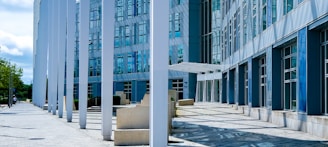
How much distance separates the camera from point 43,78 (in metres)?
43.7

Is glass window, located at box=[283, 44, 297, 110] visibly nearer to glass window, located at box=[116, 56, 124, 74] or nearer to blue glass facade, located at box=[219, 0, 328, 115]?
blue glass facade, located at box=[219, 0, 328, 115]

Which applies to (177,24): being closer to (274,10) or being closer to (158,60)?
(274,10)

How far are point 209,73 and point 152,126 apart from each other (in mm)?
37997

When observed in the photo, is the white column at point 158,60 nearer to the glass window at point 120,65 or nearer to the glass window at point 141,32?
the glass window at point 141,32

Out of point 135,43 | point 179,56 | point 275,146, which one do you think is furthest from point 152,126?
point 135,43

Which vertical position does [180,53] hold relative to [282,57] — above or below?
above

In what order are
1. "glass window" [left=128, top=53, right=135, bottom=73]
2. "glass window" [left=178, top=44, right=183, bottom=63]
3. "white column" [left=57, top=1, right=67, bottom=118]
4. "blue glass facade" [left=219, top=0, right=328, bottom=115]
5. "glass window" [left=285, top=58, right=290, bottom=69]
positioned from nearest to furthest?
"blue glass facade" [left=219, top=0, right=328, bottom=115], "glass window" [left=285, top=58, right=290, bottom=69], "white column" [left=57, top=1, right=67, bottom=118], "glass window" [left=178, top=44, right=183, bottom=63], "glass window" [left=128, top=53, right=135, bottom=73]

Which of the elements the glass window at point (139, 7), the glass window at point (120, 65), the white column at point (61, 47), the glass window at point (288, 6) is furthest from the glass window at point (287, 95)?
the glass window at point (120, 65)

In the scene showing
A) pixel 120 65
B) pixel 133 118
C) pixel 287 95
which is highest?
pixel 120 65

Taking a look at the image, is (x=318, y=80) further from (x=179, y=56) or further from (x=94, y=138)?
(x=179, y=56)

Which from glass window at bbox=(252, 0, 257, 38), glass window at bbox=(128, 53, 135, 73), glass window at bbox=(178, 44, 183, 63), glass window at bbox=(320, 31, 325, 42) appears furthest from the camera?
glass window at bbox=(128, 53, 135, 73)

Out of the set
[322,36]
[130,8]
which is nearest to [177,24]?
[130,8]

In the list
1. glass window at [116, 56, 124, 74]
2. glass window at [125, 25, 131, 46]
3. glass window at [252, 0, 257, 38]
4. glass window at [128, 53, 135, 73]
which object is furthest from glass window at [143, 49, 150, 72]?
glass window at [252, 0, 257, 38]

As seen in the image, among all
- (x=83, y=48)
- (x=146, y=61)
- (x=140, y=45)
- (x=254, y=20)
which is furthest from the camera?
(x=140, y=45)
